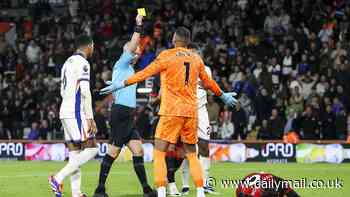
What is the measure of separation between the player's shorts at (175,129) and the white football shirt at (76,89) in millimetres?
1270

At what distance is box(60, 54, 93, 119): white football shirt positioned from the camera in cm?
1265

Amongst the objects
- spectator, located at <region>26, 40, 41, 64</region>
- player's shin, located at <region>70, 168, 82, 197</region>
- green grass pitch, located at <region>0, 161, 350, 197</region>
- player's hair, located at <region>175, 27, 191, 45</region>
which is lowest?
green grass pitch, located at <region>0, 161, 350, 197</region>

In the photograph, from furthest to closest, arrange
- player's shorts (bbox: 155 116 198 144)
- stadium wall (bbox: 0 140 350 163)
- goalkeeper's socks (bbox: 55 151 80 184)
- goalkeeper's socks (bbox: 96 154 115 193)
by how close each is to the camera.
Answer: stadium wall (bbox: 0 140 350 163), goalkeeper's socks (bbox: 96 154 115 193), goalkeeper's socks (bbox: 55 151 80 184), player's shorts (bbox: 155 116 198 144)

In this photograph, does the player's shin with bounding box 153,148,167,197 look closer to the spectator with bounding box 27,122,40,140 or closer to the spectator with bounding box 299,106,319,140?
the spectator with bounding box 299,106,319,140

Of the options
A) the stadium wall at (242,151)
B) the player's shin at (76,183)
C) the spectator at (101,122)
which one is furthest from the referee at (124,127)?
the spectator at (101,122)

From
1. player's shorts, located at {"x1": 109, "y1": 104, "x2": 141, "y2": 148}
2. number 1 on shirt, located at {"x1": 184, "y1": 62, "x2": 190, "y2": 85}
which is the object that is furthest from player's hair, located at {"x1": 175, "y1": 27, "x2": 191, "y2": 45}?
player's shorts, located at {"x1": 109, "y1": 104, "x2": 141, "y2": 148}

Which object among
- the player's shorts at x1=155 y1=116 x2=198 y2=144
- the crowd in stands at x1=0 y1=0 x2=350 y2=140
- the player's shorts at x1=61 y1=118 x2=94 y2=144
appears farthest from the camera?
the crowd in stands at x1=0 y1=0 x2=350 y2=140

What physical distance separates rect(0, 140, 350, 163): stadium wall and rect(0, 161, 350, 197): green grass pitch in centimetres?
119

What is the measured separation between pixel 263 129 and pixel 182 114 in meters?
13.0

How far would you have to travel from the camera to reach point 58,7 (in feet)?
111

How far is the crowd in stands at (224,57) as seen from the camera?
2484 centimetres

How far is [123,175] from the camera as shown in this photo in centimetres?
1745

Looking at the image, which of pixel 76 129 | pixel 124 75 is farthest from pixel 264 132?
pixel 76 129

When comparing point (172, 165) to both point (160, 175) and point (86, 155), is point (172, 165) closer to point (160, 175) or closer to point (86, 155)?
point (86, 155)
